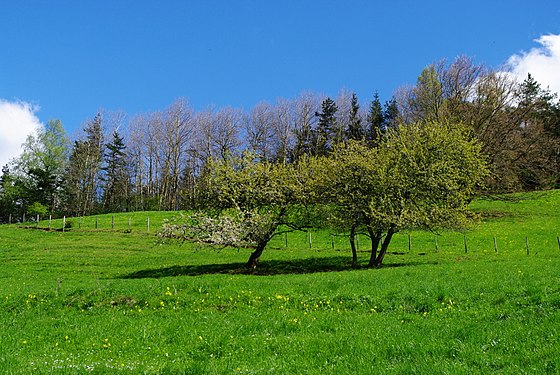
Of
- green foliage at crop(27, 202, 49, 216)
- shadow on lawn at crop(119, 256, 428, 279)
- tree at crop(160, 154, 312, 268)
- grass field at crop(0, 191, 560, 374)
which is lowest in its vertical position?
grass field at crop(0, 191, 560, 374)

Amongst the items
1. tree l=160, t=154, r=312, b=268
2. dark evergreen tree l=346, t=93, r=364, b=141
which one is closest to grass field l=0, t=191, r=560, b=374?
tree l=160, t=154, r=312, b=268

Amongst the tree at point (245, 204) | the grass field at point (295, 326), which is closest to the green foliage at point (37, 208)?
the grass field at point (295, 326)

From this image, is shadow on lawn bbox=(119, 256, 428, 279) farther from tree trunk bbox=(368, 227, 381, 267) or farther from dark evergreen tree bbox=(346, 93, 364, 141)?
dark evergreen tree bbox=(346, 93, 364, 141)

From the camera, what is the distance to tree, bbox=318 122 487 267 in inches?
1089

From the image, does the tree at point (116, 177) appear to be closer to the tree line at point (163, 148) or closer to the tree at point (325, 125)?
the tree line at point (163, 148)

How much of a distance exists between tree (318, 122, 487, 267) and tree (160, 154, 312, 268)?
2.49m

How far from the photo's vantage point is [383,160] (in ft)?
95.0

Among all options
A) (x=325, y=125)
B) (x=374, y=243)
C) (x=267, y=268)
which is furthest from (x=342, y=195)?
(x=325, y=125)

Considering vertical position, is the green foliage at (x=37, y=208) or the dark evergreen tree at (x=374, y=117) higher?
the dark evergreen tree at (x=374, y=117)

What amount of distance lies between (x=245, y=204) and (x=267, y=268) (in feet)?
15.1

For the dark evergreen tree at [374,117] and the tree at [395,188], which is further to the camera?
the dark evergreen tree at [374,117]

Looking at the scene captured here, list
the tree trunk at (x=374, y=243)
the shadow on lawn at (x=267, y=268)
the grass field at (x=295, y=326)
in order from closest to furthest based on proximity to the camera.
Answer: the grass field at (x=295, y=326), the shadow on lawn at (x=267, y=268), the tree trunk at (x=374, y=243)

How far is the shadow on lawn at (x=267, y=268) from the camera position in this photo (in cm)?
2714

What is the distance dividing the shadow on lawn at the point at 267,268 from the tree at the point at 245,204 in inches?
53.1
